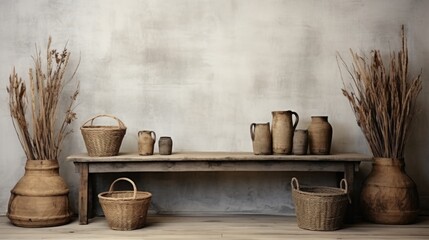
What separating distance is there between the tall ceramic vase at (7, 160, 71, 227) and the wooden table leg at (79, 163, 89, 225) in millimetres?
137

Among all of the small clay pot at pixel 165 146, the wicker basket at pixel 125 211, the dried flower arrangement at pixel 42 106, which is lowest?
the wicker basket at pixel 125 211

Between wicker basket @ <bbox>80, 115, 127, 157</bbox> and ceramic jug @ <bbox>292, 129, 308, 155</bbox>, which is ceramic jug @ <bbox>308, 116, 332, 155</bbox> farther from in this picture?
wicker basket @ <bbox>80, 115, 127, 157</bbox>

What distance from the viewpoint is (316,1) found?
16.2ft

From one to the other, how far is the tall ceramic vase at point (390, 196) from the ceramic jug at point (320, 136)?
1.52ft

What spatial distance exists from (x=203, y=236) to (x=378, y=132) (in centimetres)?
188

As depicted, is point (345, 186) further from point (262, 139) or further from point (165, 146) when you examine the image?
point (165, 146)

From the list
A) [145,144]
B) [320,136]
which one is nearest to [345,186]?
[320,136]

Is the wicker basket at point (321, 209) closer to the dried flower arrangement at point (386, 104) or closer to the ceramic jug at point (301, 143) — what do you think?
the ceramic jug at point (301, 143)

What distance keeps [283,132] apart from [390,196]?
1062mm

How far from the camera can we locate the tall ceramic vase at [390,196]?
4.33 metres

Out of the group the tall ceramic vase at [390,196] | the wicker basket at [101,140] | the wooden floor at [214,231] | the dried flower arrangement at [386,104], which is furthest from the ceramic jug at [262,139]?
the wicker basket at [101,140]

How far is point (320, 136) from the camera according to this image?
447 centimetres

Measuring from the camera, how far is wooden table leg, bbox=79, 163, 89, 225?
4305mm

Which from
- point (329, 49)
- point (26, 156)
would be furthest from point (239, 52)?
point (26, 156)
